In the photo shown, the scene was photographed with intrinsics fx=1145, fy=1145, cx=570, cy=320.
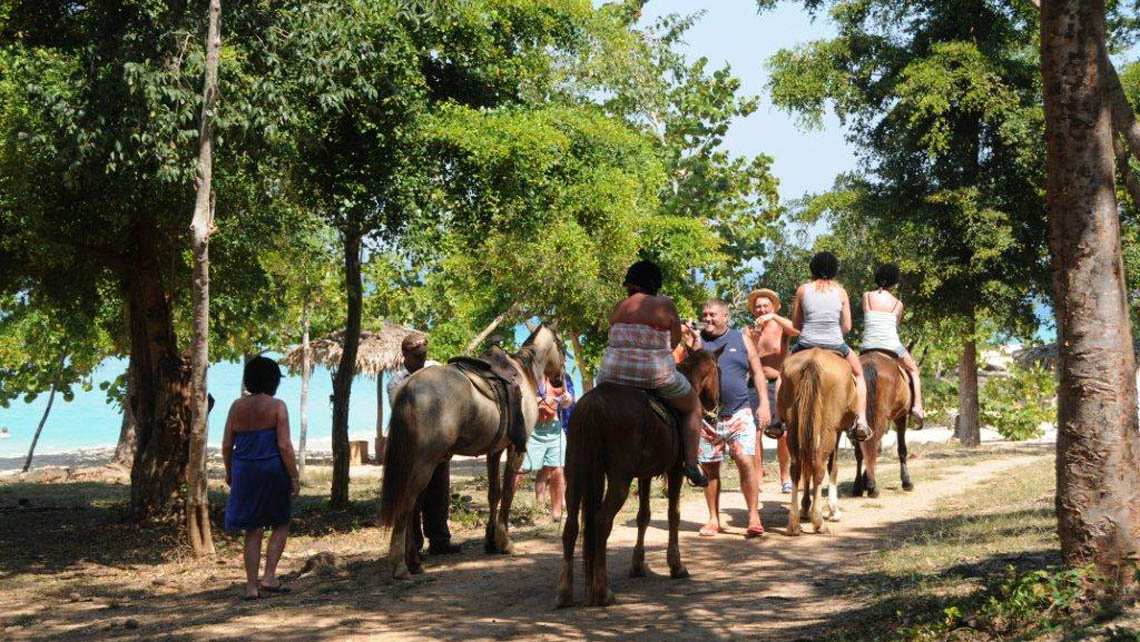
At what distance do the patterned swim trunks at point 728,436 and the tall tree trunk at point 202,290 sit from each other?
5476 mm

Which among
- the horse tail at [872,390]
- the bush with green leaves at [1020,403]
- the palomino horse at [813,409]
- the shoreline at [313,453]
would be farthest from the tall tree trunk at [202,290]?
the bush with green leaves at [1020,403]

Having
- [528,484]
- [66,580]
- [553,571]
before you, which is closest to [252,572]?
[553,571]

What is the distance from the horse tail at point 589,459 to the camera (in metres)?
8.13

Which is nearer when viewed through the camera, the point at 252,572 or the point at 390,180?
the point at 252,572

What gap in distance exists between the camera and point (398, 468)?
9906mm

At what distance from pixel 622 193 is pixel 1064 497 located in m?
11.3

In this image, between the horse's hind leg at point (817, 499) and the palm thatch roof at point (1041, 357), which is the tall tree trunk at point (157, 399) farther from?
the palm thatch roof at point (1041, 357)

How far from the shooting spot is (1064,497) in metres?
6.77

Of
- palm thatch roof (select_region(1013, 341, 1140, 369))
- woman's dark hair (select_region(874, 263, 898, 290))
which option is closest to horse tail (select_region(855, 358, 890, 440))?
woman's dark hair (select_region(874, 263, 898, 290))

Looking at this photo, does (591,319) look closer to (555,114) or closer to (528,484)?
(528,484)

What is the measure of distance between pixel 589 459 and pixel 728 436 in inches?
133

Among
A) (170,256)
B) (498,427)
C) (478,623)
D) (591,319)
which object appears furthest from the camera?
(591,319)

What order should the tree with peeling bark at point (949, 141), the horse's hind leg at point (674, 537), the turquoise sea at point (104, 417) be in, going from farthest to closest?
1. the turquoise sea at point (104, 417)
2. the tree with peeling bark at point (949, 141)
3. the horse's hind leg at point (674, 537)

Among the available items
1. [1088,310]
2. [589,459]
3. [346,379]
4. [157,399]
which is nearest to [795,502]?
[589,459]
